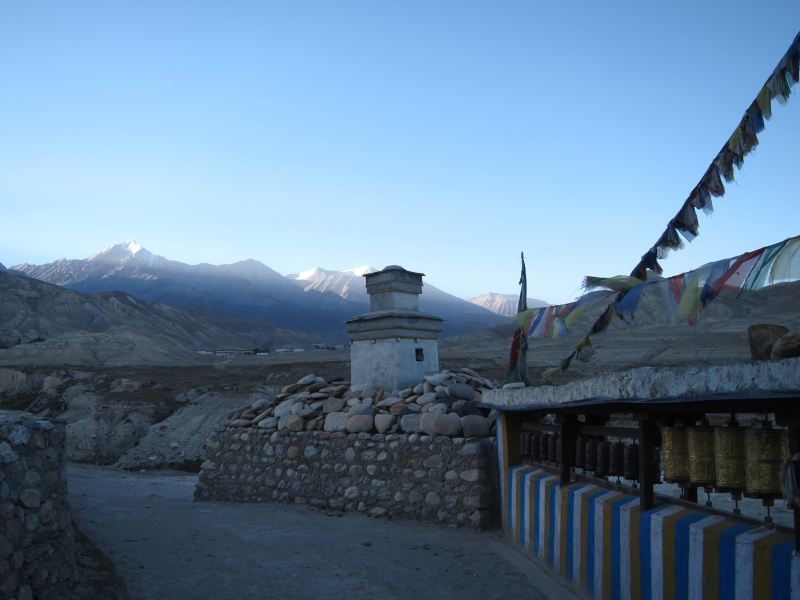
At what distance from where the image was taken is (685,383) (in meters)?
4.61

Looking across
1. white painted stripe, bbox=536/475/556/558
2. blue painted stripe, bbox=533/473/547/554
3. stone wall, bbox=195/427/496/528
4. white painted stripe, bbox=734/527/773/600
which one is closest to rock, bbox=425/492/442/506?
stone wall, bbox=195/427/496/528

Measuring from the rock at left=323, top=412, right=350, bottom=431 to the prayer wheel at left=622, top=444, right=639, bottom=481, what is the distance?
632 cm

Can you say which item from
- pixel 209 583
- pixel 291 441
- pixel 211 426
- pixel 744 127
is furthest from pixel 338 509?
pixel 211 426

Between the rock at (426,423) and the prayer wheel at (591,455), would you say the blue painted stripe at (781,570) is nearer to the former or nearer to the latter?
the prayer wheel at (591,455)

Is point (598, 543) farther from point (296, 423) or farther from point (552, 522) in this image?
point (296, 423)

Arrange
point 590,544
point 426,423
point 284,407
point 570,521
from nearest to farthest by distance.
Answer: point 590,544 < point 570,521 < point 426,423 < point 284,407

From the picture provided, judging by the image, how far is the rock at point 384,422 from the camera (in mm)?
11531

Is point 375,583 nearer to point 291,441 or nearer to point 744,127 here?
point 291,441

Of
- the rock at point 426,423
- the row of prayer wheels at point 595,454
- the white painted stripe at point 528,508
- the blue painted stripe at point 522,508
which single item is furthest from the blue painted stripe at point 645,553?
the rock at point 426,423

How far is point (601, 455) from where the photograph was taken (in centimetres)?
692

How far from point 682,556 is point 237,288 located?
139372mm

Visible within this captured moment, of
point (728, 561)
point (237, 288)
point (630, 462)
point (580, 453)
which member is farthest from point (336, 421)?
point (237, 288)

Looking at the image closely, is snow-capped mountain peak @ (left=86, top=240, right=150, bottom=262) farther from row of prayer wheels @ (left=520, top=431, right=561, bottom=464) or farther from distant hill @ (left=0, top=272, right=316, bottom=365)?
row of prayer wheels @ (left=520, top=431, right=561, bottom=464)

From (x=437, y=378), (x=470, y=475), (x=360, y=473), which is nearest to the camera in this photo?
(x=470, y=475)
